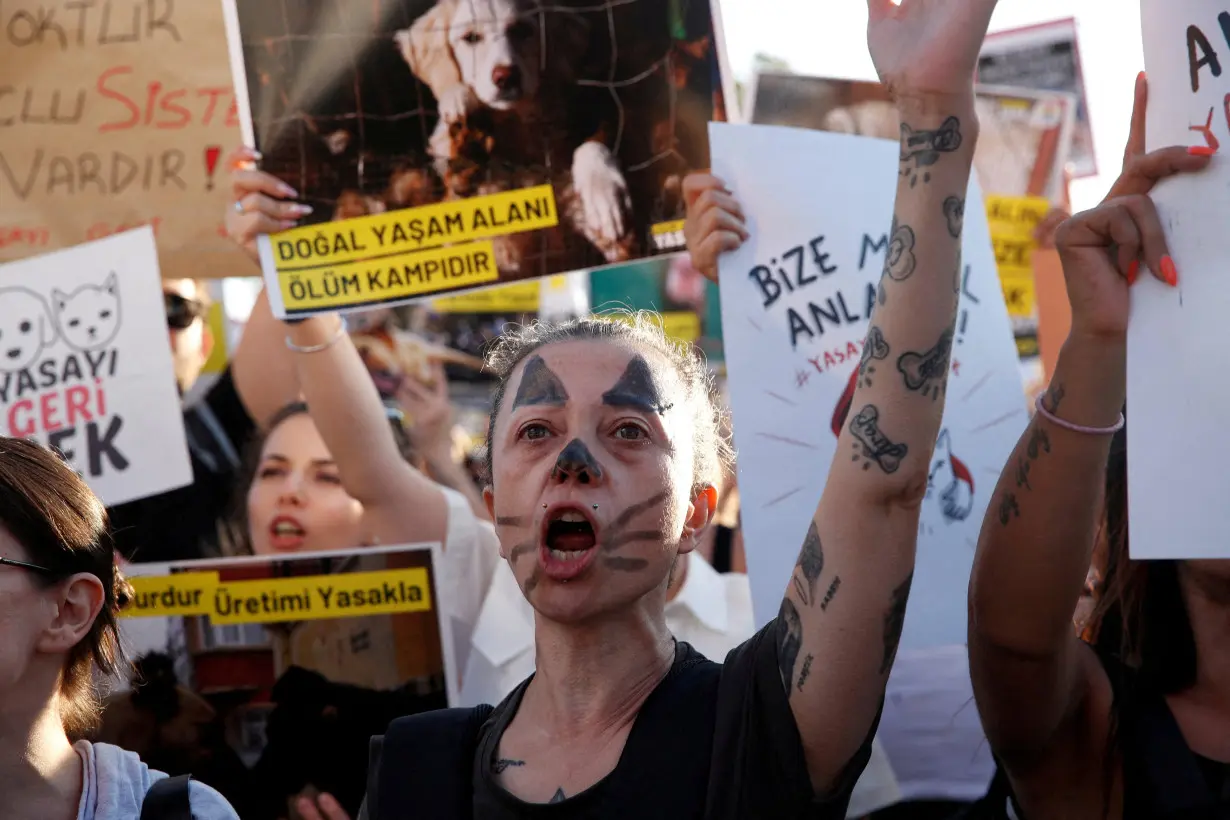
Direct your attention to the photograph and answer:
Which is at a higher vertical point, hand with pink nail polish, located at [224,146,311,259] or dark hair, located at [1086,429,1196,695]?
hand with pink nail polish, located at [224,146,311,259]

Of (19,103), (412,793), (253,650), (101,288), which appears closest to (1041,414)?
(412,793)

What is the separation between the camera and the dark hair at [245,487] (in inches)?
124

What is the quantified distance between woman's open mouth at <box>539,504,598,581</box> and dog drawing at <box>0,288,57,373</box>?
186 cm

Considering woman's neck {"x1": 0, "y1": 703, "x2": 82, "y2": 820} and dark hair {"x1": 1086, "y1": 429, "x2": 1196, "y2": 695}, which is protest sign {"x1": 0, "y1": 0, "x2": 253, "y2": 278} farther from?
dark hair {"x1": 1086, "y1": 429, "x2": 1196, "y2": 695}

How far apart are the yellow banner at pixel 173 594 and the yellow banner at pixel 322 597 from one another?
0.09ft

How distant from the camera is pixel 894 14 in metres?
1.59

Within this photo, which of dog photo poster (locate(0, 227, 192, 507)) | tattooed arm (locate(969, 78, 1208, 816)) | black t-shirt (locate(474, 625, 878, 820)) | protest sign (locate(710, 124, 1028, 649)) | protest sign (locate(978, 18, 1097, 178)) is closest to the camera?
black t-shirt (locate(474, 625, 878, 820))

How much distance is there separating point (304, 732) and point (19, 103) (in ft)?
5.67

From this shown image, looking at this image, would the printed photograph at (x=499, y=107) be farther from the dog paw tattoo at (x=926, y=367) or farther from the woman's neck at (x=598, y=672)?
the dog paw tattoo at (x=926, y=367)

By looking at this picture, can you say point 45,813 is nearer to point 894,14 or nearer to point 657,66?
point 894,14

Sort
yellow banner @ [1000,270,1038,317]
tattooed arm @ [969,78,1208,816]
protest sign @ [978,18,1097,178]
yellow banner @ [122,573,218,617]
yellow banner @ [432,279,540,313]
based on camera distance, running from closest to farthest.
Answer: tattooed arm @ [969,78,1208,816] < yellow banner @ [122,573,218,617] < yellow banner @ [1000,270,1038,317] < protest sign @ [978,18,1097,178] < yellow banner @ [432,279,540,313]

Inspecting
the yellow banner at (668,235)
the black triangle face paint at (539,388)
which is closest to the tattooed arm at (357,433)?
the yellow banner at (668,235)

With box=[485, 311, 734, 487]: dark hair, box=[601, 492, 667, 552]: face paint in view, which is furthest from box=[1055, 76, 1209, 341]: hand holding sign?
box=[601, 492, 667, 552]: face paint

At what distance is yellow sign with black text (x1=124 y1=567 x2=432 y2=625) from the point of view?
2781mm
